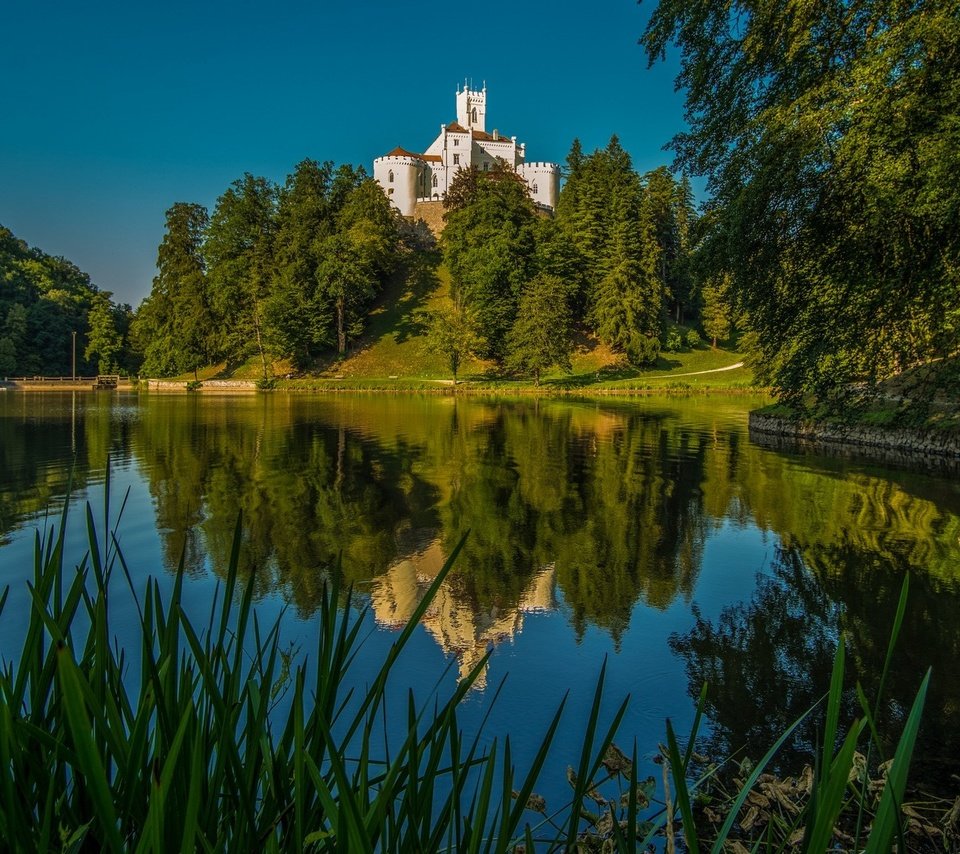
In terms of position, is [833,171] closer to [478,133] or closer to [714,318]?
[714,318]

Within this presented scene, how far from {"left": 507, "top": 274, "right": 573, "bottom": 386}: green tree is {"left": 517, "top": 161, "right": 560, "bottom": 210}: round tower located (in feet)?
186

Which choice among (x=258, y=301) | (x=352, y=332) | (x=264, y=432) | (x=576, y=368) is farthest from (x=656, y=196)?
(x=264, y=432)

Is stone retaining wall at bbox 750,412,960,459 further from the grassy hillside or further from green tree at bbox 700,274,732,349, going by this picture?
green tree at bbox 700,274,732,349

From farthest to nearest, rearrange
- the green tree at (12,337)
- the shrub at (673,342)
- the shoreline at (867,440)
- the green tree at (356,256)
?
1. the green tree at (12,337)
2. the green tree at (356,256)
3. the shrub at (673,342)
4. the shoreline at (867,440)

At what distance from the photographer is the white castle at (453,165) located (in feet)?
338

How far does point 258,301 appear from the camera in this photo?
65.9m

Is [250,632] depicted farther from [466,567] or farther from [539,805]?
[539,805]

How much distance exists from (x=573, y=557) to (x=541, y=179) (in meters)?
106

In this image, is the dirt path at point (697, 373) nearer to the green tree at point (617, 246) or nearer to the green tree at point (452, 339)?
the green tree at point (617, 246)

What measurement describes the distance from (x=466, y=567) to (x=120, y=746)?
7.79m

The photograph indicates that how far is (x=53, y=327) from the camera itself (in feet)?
268

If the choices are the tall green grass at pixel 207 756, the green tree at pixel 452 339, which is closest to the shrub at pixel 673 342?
→ the green tree at pixel 452 339

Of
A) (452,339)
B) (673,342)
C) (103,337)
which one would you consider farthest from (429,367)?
(103,337)

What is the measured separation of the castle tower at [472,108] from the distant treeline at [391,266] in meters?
40.3
